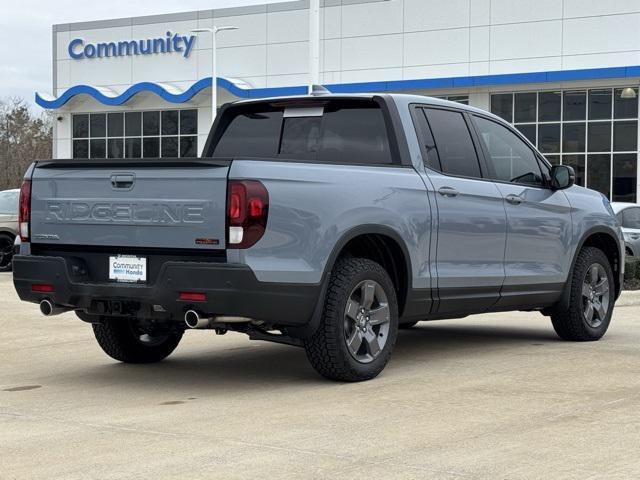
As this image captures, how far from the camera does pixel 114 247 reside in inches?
290

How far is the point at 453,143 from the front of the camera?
873 centimetres

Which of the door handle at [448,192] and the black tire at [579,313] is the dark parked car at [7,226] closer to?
the black tire at [579,313]

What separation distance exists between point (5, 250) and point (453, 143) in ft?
51.0

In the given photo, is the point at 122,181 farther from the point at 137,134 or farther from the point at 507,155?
the point at 137,134

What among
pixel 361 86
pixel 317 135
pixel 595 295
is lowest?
pixel 595 295

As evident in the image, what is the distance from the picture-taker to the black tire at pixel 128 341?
8.55 m

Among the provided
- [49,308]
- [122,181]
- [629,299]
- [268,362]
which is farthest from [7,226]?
[122,181]

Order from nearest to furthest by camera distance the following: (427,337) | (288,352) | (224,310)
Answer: (224,310) < (288,352) < (427,337)

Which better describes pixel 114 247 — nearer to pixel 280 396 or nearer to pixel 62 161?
pixel 62 161

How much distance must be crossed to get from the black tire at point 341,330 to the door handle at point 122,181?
141 cm

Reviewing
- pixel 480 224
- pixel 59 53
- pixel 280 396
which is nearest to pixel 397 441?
pixel 280 396

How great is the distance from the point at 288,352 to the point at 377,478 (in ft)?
14.7

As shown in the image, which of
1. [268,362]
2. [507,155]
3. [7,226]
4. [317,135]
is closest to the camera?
[317,135]

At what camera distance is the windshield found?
875 inches
